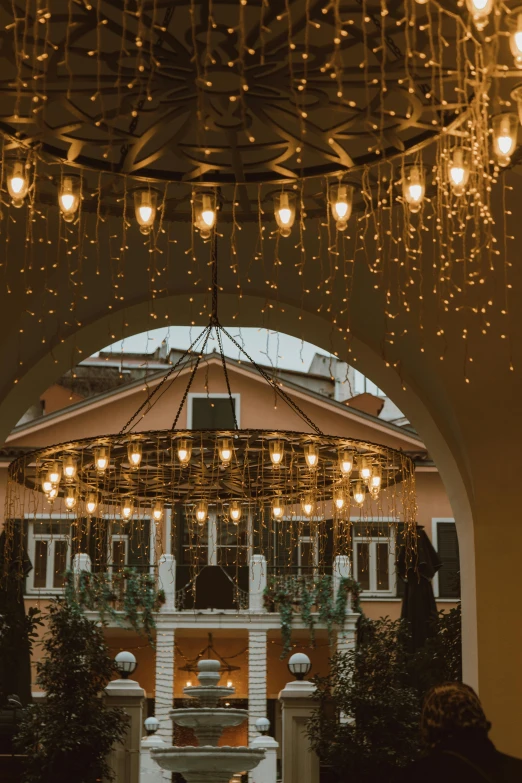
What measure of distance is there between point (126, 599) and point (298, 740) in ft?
29.8

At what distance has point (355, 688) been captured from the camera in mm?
12367

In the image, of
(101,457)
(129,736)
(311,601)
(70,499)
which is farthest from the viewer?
(311,601)

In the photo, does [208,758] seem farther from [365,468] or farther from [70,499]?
[365,468]

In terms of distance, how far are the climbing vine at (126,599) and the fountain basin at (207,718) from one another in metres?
8.09

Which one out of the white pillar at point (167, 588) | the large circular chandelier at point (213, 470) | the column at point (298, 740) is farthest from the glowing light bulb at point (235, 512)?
the white pillar at point (167, 588)

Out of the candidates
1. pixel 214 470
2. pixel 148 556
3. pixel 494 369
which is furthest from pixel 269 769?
pixel 494 369

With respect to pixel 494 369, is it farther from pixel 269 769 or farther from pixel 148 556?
pixel 148 556

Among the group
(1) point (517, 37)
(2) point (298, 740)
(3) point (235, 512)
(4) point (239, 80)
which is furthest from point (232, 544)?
(1) point (517, 37)

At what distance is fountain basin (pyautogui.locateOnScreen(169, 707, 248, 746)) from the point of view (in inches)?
509

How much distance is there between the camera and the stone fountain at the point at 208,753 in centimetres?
1212

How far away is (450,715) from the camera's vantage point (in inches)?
131

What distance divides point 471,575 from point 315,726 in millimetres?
4634

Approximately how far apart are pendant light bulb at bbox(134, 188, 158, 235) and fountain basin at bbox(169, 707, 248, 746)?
862 cm

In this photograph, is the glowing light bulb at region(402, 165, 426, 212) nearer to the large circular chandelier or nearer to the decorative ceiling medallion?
the decorative ceiling medallion
